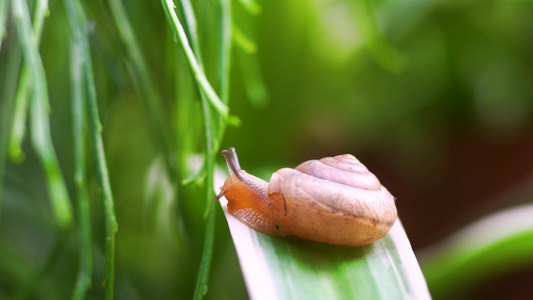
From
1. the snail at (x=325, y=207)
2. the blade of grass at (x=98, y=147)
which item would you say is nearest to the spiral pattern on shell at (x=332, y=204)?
the snail at (x=325, y=207)

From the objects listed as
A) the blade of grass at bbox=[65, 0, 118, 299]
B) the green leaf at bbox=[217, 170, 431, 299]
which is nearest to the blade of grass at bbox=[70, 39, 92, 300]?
the blade of grass at bbox=[65, 0, 118, 299]

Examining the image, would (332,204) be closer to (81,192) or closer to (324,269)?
(324,269)

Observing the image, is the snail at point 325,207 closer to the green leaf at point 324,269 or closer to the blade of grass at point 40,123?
the green leaf at point 324,269

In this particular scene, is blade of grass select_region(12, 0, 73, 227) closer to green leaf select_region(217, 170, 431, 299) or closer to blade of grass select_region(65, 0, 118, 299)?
blade of grass select_region(65, 0, 118, 299)

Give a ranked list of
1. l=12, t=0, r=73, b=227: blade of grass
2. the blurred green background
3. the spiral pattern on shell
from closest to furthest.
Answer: l=12, t=0, r=73, b=227: blade of grass
the spiral pattern on shell
the blurred green background

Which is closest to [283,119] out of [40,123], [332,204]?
[332,204]

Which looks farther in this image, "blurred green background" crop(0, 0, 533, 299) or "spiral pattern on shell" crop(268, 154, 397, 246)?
"blurred green background" crop(0, 0, 533, 299)

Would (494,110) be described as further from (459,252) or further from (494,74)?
(459,252)
